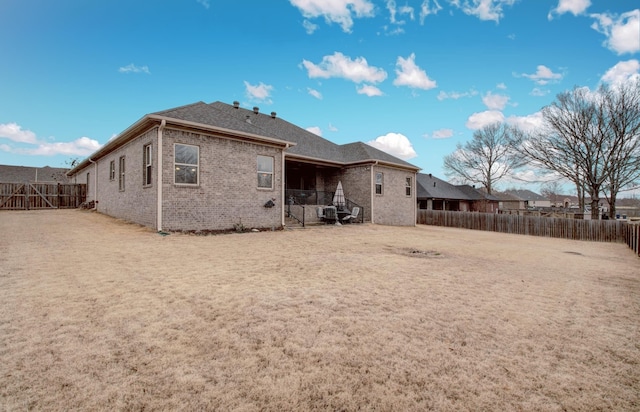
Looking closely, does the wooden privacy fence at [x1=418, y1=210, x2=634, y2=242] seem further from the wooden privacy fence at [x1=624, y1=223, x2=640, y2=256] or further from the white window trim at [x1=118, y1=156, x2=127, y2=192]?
the white window trim at [x1=118, y1=156, x2=127, y2=192]

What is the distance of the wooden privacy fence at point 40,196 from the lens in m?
17.5

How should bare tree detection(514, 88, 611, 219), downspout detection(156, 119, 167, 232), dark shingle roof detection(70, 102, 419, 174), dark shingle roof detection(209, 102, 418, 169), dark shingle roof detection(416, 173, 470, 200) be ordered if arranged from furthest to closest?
dark shingle roof detection(416, 173, 470, 200) < bare tree detection(514, 88, 611, 219) < dark shingle roof detection(209, 102, 418, 169) < dark shingle roof detection(70, 102, 419, 174) < downspout detection(156, 119, 167, 232)

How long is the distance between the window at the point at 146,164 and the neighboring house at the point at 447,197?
89.5 feet

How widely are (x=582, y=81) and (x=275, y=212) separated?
2657 centimetres

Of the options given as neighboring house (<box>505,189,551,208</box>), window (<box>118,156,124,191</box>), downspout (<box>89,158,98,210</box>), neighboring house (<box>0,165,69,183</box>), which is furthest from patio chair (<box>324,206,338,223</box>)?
neighboring house (<box>505,189,551,208</box>)

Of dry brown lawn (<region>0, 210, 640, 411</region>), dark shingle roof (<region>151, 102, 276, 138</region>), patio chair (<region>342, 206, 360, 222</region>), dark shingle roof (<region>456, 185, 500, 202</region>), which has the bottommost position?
dry brown lawn (<region>0, 210, 640, 411</region>)

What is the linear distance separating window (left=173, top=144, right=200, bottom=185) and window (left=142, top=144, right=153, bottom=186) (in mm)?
1130

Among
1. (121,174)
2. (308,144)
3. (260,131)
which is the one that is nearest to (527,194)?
(308,144)

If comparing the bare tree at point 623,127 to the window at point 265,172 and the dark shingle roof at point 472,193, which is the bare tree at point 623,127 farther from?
the window at point 265,172

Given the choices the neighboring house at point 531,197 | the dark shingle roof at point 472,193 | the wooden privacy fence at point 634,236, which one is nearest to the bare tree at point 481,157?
the dark shingle roof at point 472,193

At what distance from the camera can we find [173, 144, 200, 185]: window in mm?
10398

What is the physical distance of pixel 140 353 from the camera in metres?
2.55

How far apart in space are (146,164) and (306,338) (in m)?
10.7

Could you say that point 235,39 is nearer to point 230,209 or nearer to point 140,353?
point 230,209
